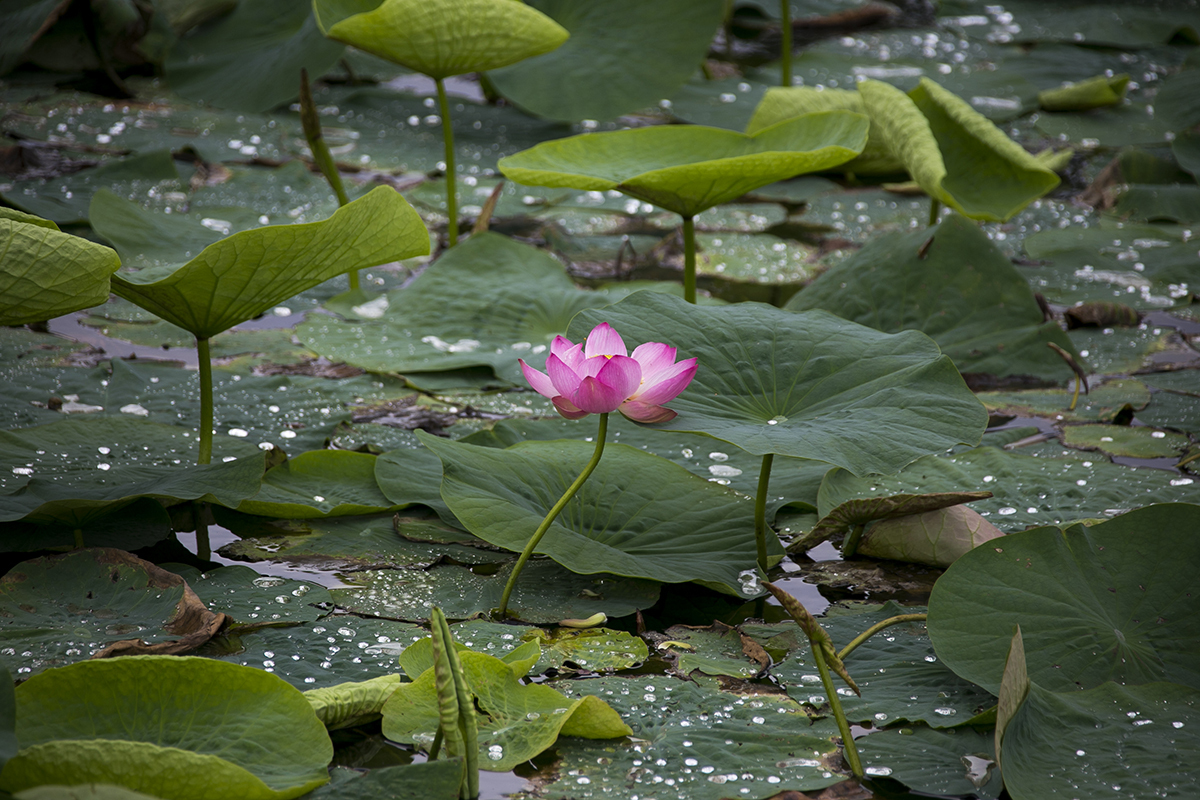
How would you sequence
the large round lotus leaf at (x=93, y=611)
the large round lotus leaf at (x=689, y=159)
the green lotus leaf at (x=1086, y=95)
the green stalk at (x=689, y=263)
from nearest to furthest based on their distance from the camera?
the large round lotus leaf at (x=93, y=611) → the large round lotus leaf at (x=689, y=159) → the green stalk at (x=689, y=263) → the green lotus leaf at (x=1086, y=95)

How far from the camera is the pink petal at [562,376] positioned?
0.99 meters

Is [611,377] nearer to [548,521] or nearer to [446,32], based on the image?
[548,521]

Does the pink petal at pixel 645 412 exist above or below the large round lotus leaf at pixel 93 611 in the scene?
above

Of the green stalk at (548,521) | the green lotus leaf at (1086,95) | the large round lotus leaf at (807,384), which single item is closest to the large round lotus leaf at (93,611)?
the green stalk at (548,521)

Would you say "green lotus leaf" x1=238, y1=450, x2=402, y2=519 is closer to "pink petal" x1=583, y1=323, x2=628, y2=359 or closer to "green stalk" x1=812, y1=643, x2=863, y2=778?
"pink petal" x1=583, y1=323, x2=628, y2=359

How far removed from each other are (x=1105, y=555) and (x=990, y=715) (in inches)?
9.4

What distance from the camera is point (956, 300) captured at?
5.97 ft

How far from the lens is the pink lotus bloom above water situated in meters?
0.98

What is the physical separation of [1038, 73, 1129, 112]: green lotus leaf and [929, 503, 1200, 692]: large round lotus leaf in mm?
2712

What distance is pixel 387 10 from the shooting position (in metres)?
1.90

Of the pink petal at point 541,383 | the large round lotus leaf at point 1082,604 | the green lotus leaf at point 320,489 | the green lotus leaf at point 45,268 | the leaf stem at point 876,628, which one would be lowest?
the green lotus leaf at point 320,489

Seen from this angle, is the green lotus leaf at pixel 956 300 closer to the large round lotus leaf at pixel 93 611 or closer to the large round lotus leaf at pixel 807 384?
the large round lotus leaf at pixel 807 384

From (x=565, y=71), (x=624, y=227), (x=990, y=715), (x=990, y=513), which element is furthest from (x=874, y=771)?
(x=565, y=71)

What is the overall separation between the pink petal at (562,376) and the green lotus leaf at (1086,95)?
2.97 metres
